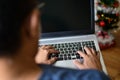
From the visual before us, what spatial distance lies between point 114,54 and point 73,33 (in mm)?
241

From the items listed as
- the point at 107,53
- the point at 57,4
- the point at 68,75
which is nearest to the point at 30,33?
the point at 68,75

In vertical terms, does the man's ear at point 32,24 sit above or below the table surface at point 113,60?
above

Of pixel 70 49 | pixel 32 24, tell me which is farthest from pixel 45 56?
pixel 32 24

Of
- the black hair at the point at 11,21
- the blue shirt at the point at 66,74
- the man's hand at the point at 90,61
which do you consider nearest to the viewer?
the black hair at the point at 11,21

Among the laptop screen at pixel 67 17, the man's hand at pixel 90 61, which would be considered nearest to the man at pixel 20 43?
the man's hand at pixel 90 61

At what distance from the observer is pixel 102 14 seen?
1.22 m

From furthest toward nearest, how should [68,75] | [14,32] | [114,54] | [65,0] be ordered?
[114,54] → [65,0] → [68,75] → [14,32]

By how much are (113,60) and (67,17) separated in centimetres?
29

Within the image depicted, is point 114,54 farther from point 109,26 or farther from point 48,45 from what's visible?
point 48,45

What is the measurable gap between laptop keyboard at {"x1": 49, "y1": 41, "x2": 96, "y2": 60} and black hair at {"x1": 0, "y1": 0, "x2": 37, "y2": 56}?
0.47m

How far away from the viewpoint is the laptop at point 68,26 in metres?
0.98

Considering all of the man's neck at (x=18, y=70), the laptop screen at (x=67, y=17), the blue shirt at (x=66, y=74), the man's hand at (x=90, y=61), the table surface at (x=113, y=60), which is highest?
the laptop screen at (x=67, y=17)

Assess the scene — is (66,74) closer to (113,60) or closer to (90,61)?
(90,61)

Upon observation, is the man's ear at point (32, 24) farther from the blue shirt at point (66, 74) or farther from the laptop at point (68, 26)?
the laptop at point (68, 26)
